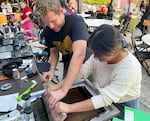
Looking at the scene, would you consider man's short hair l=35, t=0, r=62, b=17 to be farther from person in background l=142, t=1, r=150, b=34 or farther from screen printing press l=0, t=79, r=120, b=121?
person in background l=142, t=1, r=150, b=34

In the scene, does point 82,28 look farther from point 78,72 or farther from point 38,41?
point 38,41

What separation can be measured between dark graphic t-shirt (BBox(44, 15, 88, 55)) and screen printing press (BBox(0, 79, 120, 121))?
0.38 m

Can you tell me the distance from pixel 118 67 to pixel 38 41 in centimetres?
231

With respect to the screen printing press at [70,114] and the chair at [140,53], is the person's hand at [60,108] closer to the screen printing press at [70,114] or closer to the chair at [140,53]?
the screen printing press at [70,114]

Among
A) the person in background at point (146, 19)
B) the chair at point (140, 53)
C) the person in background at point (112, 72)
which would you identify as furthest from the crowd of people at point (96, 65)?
the person in background at point (146, 19)

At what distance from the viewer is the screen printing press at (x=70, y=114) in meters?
1.00

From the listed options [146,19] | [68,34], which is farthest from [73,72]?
[146,19]

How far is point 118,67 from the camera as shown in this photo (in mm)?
1090

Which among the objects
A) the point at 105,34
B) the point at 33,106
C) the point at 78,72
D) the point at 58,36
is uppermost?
the point at 105,34

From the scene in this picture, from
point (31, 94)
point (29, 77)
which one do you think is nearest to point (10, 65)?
point (29, 77)

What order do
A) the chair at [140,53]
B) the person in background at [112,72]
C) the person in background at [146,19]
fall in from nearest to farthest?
1. the person in background at [112,72]
2. the chair at [140,53]
3. the person in background at [146,19]

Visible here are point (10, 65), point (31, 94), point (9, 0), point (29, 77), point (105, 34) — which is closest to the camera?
point (105, 34)

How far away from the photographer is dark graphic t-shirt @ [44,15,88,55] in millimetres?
1436

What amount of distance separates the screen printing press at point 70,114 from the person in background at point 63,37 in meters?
0.06
